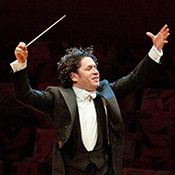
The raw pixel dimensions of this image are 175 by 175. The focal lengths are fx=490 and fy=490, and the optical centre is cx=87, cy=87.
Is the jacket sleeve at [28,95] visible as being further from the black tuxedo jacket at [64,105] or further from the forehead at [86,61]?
the forehead at [86,61]

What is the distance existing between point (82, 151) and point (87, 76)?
8.0 inches

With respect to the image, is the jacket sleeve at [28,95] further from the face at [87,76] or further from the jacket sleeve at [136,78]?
the jacket sleeve at [136,78]

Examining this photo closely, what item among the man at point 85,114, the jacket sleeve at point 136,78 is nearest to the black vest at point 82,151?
the man at point 85,114

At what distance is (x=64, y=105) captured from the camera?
129 cm

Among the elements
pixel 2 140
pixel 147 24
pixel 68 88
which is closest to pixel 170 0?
pixel 147 24

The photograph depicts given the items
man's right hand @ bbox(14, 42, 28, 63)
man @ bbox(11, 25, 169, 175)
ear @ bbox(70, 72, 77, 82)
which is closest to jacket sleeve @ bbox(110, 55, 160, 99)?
man @ bbox(11, 25, 169, 175)

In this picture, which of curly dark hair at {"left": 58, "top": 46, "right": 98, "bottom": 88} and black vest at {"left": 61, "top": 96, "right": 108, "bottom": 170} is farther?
curly dark hair at {"left": 58, "top": 46, "right": 98, "bottom": 88}

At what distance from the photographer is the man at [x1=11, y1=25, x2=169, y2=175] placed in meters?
1.26

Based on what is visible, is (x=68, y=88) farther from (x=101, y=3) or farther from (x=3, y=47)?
(x=3, y=47)

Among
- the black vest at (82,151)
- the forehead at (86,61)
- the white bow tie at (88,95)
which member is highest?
the forehead at (86,61)

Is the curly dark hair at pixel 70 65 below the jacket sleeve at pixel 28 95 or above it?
above

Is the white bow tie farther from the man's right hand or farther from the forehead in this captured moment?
the man's right hand

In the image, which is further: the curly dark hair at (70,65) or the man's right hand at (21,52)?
the curly dark hair at (70,65)

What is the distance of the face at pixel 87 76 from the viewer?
1308mm
